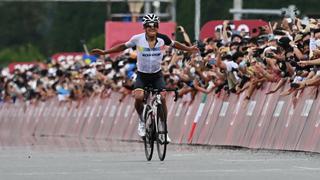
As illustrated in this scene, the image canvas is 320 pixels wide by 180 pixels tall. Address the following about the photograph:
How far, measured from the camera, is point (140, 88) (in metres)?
21.6

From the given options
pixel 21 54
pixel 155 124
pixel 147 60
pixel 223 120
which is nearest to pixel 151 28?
pixel 147 60

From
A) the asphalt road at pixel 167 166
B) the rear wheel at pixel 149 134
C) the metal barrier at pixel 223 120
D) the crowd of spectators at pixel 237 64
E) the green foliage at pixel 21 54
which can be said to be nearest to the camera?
the asphalt road at pixel 167 166

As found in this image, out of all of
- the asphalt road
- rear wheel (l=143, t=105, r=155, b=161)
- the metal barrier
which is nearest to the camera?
the asphalt road

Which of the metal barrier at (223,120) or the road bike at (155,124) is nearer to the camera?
the road bike at (155,124)

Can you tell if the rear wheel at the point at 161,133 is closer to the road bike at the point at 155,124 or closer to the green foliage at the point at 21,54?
the road bike at the point at 155,124

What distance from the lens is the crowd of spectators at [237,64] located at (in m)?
24.1

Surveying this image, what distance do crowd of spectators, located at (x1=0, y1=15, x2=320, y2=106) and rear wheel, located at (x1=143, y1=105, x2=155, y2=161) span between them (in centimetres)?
267

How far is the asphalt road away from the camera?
17438 millimetres

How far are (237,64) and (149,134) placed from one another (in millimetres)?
6539

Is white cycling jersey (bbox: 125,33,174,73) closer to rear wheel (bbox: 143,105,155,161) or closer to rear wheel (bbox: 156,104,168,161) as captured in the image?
rear wheel (bbox: 143,105,155,161)

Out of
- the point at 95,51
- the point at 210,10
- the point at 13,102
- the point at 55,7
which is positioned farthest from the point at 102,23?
the point at 95,51

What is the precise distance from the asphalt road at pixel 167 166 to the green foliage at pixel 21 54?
78153 millimetres

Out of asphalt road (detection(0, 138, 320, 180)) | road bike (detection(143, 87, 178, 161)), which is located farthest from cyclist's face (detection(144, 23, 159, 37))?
asphalt road (detection(0, 138, 320, 180))

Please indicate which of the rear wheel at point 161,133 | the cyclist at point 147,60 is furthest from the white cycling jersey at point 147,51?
the rear wheel at point 161,133
